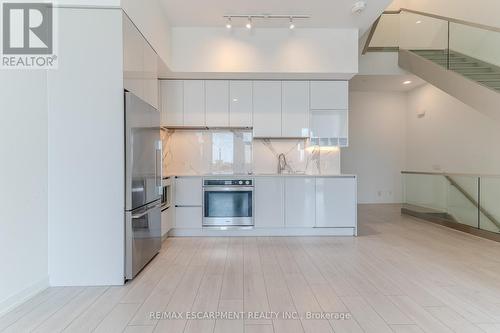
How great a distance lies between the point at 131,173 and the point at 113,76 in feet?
2.80

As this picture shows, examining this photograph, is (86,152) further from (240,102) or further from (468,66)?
(468,66)

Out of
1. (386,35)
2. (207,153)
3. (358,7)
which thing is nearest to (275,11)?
(358,7)

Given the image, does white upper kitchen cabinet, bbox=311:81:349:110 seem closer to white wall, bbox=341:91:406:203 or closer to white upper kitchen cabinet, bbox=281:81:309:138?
white upper kitchen cabinet, bbox=281:81:309:138

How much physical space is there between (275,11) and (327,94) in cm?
147

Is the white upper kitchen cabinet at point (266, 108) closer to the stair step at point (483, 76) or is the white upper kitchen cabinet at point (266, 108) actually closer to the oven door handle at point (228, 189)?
the oven door handle at point (228, 189)

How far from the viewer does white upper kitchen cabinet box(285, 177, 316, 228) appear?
4129 millimetres

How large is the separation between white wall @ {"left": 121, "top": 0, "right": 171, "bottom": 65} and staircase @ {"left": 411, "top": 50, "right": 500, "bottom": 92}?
15.7 ft

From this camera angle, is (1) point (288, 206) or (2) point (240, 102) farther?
(2) point (240, 102)

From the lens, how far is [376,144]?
712 cm

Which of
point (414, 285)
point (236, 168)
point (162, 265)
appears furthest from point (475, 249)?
point (162, 265)

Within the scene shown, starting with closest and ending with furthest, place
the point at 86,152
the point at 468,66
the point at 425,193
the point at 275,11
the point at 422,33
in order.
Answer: the point at 86,152
the point at 275,11
the point at 468,66
the point at 425,193
the point at 422,33

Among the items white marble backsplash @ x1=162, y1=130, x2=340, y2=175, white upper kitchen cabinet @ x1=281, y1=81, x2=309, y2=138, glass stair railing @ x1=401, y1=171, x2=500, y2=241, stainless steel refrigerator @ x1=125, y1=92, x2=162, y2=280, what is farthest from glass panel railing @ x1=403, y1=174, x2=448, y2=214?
stainless steel refrigerator @ x1=125, y1=92, x2=162, y2=280

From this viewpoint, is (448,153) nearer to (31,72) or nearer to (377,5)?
(377,5)

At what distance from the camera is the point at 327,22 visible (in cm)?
393
